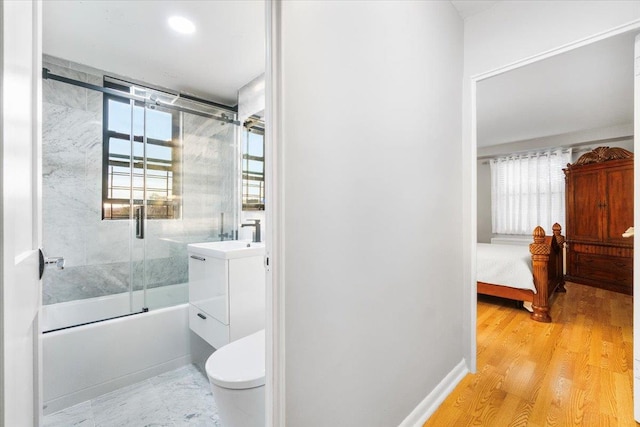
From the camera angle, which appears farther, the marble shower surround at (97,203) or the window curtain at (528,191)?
the window curtain at (528,191)

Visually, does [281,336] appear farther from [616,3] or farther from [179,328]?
[616,3]

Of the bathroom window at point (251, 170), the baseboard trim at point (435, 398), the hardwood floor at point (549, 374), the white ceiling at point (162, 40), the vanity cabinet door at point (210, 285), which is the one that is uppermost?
the white ceiling at point (162, 40)

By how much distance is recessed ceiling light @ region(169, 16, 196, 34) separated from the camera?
1852 millimetres

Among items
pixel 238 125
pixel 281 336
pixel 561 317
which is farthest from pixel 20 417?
pixel 561 317

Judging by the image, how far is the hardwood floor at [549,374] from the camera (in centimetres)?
158

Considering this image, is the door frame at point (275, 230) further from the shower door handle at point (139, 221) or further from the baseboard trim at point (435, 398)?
the shower door handle at point (139, 221)

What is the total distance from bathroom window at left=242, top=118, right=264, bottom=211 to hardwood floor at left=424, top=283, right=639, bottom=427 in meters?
2.10

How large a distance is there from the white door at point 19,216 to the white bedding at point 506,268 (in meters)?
3.64

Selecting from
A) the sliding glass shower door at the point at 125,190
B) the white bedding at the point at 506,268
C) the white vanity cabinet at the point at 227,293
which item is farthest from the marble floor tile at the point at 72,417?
the white bedding at the point at 506,268

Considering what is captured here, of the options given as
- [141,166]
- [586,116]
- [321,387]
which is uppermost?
[586,116]

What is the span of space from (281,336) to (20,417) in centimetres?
58

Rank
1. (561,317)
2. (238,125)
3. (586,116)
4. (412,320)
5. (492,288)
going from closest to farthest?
(412,320), (238,125), (561,317), (492,288), (586,116)

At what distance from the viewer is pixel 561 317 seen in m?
3.02

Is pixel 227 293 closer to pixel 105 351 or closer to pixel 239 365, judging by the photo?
pixel 239 365
